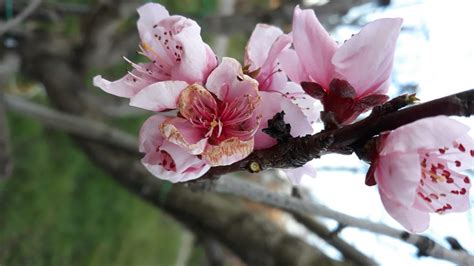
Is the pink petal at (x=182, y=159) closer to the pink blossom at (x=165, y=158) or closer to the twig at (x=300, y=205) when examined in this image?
the pink blossom at (x=165, y=158)

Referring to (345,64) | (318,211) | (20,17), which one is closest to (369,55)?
(345,64)

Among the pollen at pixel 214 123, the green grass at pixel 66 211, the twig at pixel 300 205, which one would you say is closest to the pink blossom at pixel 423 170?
the pollen at pixel 214 123

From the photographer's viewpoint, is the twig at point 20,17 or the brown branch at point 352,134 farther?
the twig at point 20,17

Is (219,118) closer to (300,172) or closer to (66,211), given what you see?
(300,172)

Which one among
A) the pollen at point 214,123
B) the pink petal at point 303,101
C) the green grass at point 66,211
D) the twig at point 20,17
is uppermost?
the pollen at point 214,123

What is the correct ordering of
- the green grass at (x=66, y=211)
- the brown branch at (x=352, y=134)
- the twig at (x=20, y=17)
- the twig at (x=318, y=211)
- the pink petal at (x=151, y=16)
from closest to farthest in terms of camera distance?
1. the brown branch at (x=352, y=134)
2. the pink petal at (x=151, y=16)
3. the twig at (x=318, y=211)
4. the twig at (x=20, y=17)
5. the green grass at (x=66, y=211)

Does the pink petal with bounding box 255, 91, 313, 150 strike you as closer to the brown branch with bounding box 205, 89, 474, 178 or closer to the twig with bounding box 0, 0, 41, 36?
the brown branch with bounding box 205, 89, 474, 178
